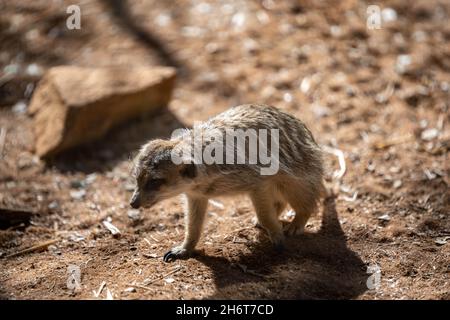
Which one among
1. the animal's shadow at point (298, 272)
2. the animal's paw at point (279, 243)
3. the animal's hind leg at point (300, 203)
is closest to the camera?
the animal's shadow at point (298, 272)

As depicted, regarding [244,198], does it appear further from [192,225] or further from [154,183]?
[154,183]

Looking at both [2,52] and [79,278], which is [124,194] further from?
[2,52]

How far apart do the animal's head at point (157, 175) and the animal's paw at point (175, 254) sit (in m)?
0.54

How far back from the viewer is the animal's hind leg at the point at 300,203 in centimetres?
470

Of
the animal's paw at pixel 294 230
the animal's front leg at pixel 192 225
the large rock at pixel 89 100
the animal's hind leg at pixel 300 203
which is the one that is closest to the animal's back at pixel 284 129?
the animal's hind leg at pixel 300 203

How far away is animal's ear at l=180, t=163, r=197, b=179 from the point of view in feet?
13.5

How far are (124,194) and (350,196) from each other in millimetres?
2193

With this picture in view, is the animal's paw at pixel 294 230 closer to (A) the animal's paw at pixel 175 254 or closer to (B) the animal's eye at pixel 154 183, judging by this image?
(A) the animal's paw at pixel 175 254

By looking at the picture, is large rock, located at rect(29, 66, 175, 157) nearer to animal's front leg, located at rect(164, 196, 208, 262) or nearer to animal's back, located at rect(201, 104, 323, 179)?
animal's back, located at rect(201, 104, 323, 179)

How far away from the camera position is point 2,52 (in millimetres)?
7785

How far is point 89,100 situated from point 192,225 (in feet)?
8.04

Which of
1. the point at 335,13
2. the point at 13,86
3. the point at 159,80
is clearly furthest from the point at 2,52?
the point at 335,13

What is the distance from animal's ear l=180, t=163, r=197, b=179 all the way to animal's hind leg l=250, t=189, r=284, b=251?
Answer: 0.53 metres

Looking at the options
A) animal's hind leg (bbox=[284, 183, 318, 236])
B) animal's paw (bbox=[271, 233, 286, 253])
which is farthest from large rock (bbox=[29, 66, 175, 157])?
animal's paw (bbox=[271, 233, 286, 253])
